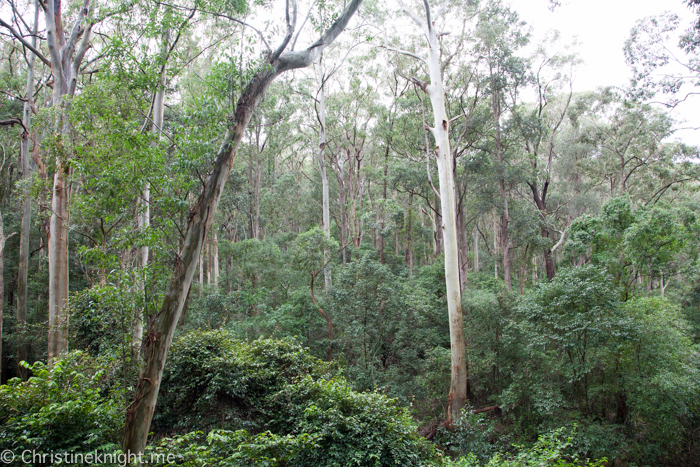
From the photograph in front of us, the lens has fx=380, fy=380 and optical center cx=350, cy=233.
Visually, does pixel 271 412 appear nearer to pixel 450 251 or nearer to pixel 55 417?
pixel 55 417

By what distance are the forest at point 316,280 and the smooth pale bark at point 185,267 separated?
0.03 metres

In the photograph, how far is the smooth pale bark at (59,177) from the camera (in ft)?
28.6

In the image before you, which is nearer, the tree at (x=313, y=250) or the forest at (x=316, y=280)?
the forest at (x=316, y=280)

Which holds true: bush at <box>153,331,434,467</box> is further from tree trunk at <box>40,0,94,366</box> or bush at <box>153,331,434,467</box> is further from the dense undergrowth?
tree trunk at <box>40,0,94,366</box>

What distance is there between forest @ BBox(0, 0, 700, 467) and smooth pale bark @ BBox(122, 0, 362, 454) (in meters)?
0.03

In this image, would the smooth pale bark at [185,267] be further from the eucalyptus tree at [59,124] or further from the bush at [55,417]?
the eucalyptus tree at [59,124]

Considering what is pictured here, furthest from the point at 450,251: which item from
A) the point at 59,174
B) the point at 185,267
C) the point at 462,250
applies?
the point at 59,174

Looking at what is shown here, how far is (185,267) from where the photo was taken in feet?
14.7

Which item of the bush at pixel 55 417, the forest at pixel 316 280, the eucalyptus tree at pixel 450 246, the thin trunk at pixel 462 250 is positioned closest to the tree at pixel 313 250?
the forest at pixel 316 280

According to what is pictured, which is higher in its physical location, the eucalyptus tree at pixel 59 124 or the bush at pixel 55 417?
the eucalyptus tree at pixel 59 124

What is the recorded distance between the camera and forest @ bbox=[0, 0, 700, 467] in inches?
177

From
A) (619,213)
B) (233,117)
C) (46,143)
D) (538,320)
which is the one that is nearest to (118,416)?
(233,117)

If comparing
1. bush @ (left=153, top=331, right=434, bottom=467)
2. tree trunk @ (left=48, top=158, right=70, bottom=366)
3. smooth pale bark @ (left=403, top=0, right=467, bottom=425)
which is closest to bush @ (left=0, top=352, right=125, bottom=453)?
bush @ (left=153, top=331, right=434, bottom=467)

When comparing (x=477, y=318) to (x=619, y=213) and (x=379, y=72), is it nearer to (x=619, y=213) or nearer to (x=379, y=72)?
(x=619, y=213)
